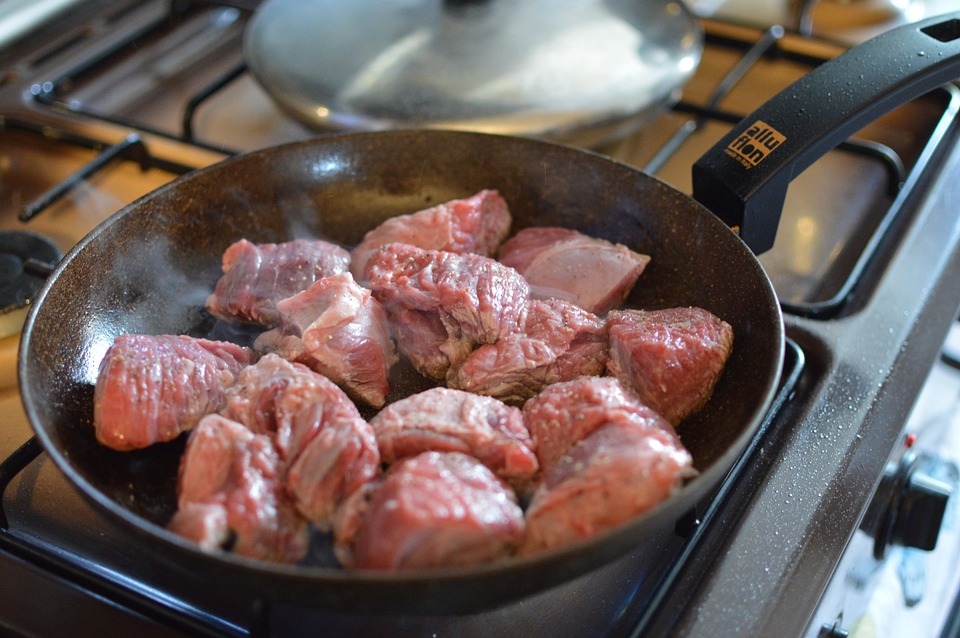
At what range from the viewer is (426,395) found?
108 centimetres

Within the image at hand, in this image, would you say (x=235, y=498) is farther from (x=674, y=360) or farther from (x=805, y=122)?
(x=805, y=122)

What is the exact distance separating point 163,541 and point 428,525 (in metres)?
0.26

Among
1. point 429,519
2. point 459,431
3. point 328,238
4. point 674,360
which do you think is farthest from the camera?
point 328,238

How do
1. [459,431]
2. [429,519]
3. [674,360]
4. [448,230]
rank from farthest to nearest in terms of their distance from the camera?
[448,230] → [674,360] → [459,431] → [429,519]

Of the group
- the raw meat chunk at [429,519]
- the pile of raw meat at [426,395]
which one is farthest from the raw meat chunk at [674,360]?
the raw meat chunk at [429,519]

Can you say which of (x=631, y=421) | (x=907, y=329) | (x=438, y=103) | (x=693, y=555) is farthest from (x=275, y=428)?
(x=907, y=329)

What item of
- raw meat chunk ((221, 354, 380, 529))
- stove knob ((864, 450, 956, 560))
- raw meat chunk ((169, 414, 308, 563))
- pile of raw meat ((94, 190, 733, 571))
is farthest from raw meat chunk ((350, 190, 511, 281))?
stove knob ((864, 450, 956, 560))

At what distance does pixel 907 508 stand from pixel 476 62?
1.12 m

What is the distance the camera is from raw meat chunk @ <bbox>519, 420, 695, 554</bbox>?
88 cm

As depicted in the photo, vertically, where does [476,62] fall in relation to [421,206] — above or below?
above

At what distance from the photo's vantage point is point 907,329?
4.30 ft

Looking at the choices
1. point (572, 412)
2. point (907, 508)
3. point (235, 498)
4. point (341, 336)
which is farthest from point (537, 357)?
point (907, 508)

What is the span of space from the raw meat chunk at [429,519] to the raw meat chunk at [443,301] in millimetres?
279

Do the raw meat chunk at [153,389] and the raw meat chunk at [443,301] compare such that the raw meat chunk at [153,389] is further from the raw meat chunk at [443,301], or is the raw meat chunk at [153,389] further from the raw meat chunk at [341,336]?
the raw meat chunk at [443,301]
